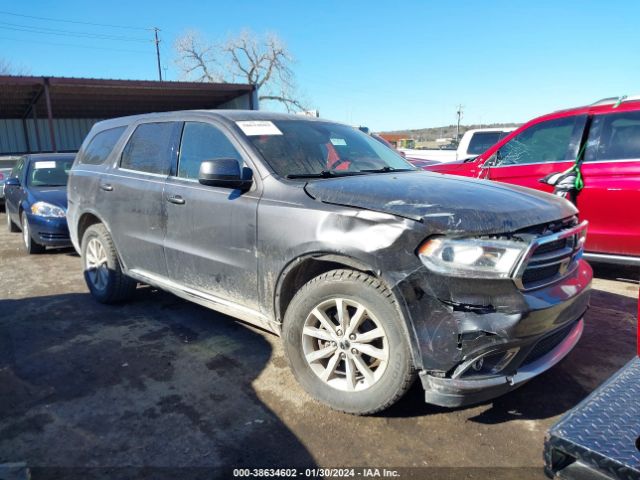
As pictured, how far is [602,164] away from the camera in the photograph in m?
4.96

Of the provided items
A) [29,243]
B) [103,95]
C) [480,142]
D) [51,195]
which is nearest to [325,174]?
[51,195]

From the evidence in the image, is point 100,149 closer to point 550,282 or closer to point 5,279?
point 5,279

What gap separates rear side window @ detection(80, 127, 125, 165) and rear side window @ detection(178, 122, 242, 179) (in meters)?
1.22

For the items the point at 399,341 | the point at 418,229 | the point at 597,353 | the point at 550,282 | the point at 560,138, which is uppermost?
the point at 560,138

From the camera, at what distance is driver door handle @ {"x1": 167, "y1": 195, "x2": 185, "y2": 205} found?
360 cm

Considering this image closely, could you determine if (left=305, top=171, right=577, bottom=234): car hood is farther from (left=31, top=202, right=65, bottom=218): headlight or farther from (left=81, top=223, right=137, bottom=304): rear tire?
(left=31, top=202, right=65, bottom=218): headlight

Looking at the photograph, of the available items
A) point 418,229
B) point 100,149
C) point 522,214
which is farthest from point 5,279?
point 522,214

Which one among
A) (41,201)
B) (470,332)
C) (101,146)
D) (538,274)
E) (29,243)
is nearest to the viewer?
(470,332)

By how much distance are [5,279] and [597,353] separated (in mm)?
6471

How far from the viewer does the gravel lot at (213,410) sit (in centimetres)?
238

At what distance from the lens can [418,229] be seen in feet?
7.72

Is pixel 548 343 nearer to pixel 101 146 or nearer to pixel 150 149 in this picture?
pixel 150 149

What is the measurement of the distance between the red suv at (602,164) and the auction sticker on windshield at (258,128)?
3.39 meters

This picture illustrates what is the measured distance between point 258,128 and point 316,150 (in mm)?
461
